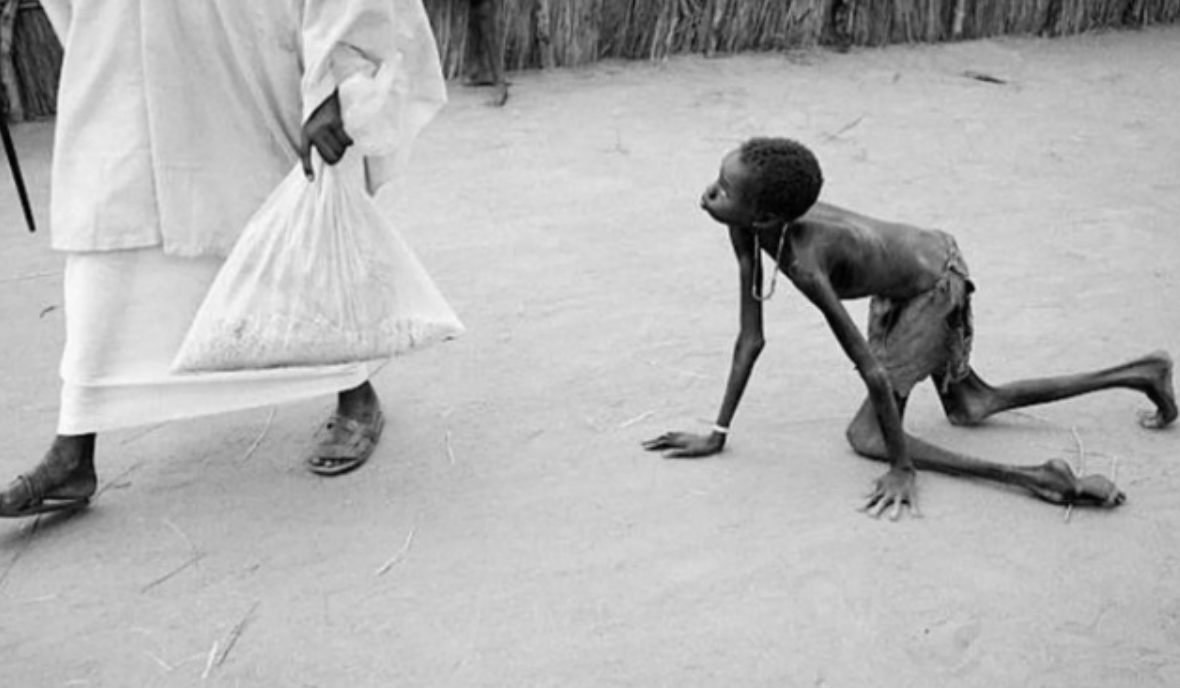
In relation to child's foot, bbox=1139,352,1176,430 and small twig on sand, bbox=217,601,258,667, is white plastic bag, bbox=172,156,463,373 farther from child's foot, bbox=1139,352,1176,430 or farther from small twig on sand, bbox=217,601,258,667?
child's foot, bbox=1139,352,1176,430

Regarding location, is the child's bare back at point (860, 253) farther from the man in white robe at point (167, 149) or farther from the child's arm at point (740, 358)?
the man in white robe at point (167, 149)

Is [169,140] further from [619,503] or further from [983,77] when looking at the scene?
[983,77]

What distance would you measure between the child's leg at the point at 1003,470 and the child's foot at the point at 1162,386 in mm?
341

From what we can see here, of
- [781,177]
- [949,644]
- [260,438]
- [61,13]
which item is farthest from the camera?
[260,438]

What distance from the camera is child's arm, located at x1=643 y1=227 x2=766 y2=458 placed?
2.77 m

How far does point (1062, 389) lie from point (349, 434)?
61.5 inches

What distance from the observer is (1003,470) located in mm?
2797

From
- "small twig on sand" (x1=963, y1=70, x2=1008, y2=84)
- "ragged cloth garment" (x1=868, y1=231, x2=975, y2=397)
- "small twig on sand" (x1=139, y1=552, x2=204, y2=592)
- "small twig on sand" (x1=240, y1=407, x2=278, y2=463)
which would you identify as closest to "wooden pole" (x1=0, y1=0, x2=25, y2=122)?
"small twig on sand" (x1=240, y1=407, x2=278, y2=463)

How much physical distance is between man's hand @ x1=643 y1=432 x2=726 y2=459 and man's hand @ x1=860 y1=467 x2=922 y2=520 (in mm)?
357

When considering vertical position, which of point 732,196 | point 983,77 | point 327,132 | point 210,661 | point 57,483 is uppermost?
point 327,132

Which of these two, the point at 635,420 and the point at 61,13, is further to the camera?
the point at 635,420

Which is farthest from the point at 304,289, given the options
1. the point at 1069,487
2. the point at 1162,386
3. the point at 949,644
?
the point at 1162,386

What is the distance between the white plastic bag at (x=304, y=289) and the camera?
8.48 feet

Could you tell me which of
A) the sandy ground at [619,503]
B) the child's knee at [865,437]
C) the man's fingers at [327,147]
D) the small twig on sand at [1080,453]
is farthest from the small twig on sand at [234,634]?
the small twig on sand at [1080,453]
